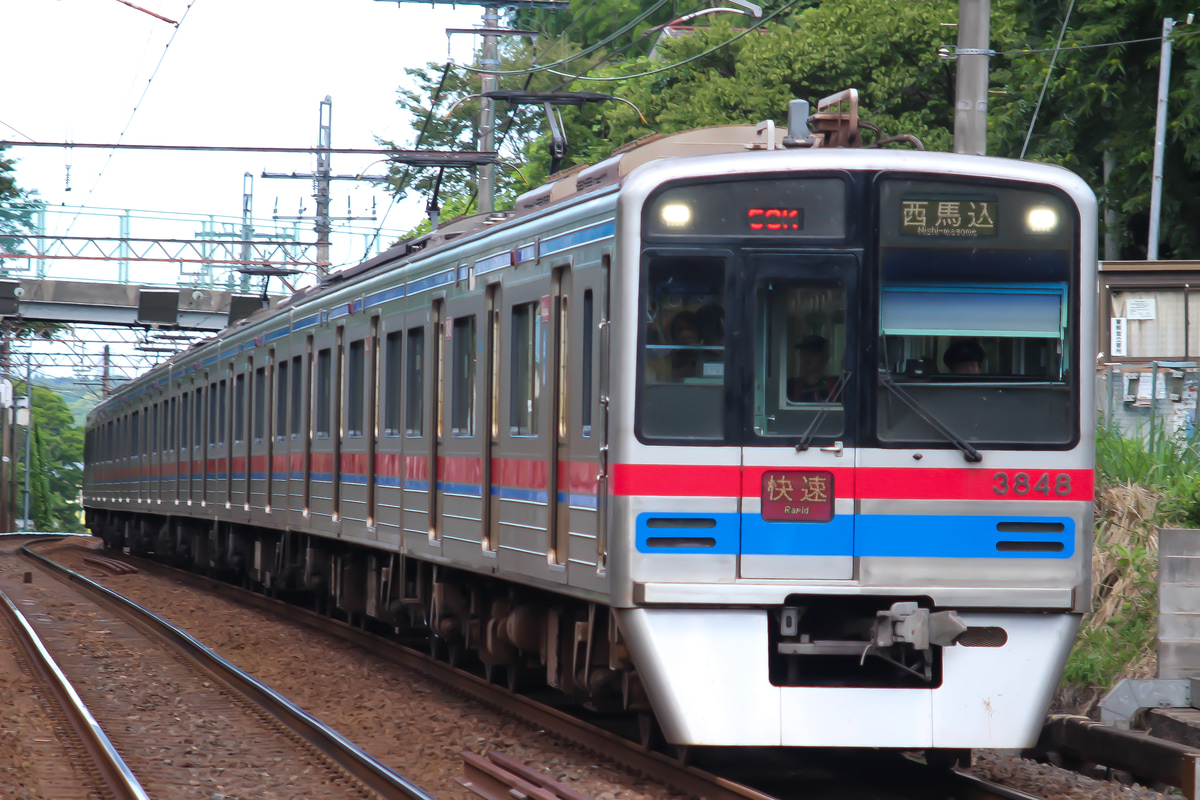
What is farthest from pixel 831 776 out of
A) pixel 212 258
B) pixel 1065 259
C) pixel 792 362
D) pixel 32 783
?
pixel 212 258

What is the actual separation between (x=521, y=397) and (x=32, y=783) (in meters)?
3.13

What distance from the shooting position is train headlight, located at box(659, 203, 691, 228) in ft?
23.5

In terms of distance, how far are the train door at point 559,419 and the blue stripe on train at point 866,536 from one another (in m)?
1.13

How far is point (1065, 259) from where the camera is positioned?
7.16 meters

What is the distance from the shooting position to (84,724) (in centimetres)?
958

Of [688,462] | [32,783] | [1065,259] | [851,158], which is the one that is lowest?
[32,783]

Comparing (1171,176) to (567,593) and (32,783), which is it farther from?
(32,783)

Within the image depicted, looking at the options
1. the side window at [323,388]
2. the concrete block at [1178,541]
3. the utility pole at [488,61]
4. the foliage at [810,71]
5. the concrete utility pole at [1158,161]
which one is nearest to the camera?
the concrete block at [1178,541]

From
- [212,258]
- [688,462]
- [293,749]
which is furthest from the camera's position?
[212,258]

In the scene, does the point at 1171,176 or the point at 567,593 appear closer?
the point at 567,593

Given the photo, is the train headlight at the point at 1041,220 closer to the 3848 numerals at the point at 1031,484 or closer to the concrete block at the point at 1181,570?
the 3848 numerals at the point at 1031,484

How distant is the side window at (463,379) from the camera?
32.5 ft

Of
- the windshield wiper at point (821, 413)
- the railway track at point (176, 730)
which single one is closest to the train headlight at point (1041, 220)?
the windshield wiper at point (821, 413)

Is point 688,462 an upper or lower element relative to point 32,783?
upper
